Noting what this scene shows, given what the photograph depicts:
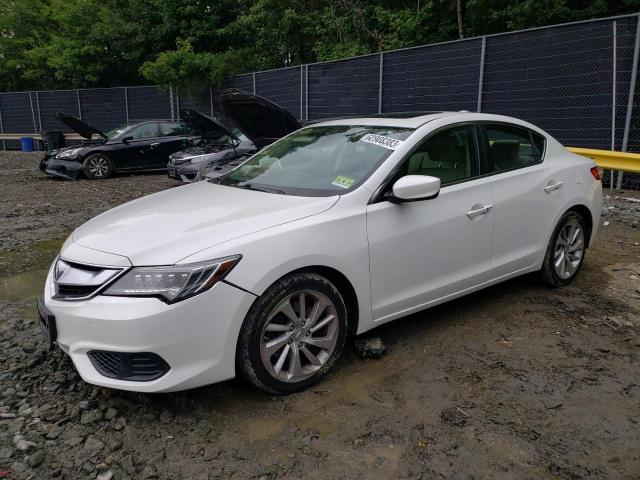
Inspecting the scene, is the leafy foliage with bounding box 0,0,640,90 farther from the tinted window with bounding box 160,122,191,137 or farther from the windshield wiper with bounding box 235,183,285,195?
the windshield wiper with bounding box 235,183,285,195

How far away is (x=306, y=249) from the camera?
292cm

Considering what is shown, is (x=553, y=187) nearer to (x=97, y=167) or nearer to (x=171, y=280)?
(x=171, y=280)

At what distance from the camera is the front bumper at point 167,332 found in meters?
2.55

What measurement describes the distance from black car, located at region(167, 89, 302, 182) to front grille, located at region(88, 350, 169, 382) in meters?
2.15

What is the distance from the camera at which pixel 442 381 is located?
321 cm

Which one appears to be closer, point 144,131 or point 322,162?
point 322,162

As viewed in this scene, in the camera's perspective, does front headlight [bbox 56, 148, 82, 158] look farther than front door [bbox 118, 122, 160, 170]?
No

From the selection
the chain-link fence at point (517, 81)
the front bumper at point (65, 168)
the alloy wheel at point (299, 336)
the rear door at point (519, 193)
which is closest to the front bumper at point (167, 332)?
the alloy wheel at point (299, 336)

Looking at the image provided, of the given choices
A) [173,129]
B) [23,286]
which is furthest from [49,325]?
[173,129]

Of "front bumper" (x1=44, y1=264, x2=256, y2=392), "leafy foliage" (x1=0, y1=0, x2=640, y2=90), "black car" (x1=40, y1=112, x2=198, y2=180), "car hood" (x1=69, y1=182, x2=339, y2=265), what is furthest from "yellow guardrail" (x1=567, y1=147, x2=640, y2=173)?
"black car" (x1=40, y1=112, x2=198, y2=180)

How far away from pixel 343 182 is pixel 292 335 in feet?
3.39

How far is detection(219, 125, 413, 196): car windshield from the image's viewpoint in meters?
3.47

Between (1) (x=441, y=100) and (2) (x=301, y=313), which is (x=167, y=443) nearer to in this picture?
(2) (x=301, y=313)

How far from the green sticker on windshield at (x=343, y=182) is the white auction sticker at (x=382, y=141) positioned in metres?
0.37
